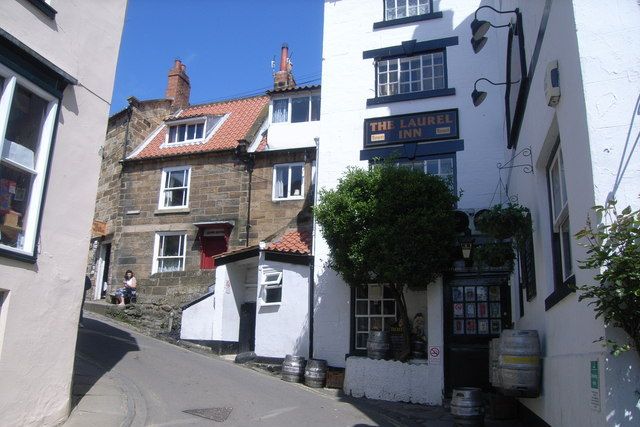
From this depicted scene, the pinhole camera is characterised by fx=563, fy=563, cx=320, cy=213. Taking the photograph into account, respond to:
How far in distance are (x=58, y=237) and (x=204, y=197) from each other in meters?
13.1

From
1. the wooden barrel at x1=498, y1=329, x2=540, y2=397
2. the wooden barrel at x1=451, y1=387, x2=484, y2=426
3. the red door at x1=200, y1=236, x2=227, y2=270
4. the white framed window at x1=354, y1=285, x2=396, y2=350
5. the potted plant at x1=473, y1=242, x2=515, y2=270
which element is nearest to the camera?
the wooden barrel at x1=498, y1=329, x2=540, y2=397

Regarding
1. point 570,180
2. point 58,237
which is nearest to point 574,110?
point 570,180

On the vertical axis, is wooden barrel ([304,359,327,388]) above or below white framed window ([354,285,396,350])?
below

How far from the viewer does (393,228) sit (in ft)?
37.5

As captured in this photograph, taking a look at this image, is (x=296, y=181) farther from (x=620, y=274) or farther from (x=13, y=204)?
(x=620, y=274)

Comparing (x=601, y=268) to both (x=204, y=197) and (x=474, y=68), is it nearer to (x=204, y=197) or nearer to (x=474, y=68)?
(x=474, y=68)

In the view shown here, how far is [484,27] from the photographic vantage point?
385 inches

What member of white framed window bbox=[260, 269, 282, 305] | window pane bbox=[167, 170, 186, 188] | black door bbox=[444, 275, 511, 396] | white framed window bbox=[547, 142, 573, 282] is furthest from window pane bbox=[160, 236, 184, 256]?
white framed window bbox=[547, 142, 573, 282]

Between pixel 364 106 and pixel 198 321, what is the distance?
744 centimetres

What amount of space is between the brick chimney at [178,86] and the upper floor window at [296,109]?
688cm

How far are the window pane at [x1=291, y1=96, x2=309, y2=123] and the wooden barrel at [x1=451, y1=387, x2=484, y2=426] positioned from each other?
40.0 ft

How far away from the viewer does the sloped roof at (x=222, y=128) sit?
2061 cm

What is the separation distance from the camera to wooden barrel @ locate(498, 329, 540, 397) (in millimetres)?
6953

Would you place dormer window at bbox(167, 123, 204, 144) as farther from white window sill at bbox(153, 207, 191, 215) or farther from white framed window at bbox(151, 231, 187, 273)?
white framed window at bbox(151, 231, 187, 273)
